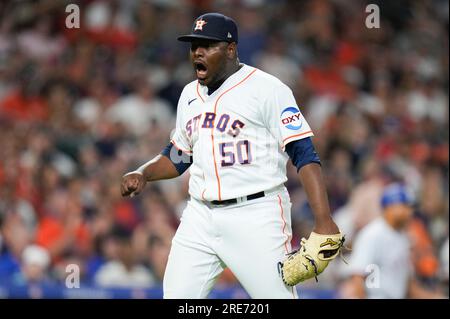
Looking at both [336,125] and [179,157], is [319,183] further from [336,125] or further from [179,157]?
[336,125]

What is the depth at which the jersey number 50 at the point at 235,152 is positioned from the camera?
443 centimetres

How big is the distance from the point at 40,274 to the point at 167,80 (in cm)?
325

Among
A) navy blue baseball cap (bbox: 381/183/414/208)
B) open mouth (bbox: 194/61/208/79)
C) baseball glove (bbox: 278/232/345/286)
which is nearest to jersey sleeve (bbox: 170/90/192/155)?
open mouth (bbox: 194/61/208/79)

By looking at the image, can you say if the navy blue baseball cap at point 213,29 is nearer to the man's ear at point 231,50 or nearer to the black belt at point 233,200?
the man's ear at point 231,50

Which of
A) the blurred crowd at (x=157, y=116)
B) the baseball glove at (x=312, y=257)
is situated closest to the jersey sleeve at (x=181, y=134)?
the baseball glove at (x=312, y=257)

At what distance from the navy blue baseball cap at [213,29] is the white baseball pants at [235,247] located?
0.79 metres

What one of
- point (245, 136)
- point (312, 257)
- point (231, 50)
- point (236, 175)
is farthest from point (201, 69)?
point (312, 257)

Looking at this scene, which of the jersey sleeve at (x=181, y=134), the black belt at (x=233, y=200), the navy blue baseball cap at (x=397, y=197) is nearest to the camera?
the black belt at (x=233, y=200)

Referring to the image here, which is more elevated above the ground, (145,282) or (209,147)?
(209,147)

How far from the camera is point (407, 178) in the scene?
9516 millimetres

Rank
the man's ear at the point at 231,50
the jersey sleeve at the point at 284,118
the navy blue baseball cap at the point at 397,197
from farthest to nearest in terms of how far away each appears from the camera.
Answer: the navy blue baseball cap at the point at 397,197 → the man's ear at the point at 231,50 → the jersey sleeve at the point at 284,118

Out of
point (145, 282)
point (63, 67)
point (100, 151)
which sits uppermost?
point (63, 67)

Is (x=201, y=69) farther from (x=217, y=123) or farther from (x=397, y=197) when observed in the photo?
(x=397, y=197)
